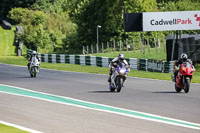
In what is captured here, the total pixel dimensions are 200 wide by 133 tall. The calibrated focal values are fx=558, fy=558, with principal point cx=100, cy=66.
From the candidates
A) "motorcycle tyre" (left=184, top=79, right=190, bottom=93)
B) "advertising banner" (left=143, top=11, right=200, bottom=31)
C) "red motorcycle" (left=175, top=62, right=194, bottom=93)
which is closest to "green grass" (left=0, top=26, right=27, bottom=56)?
"advertising banner" (left=143, top=11, right=200, bottom=31)

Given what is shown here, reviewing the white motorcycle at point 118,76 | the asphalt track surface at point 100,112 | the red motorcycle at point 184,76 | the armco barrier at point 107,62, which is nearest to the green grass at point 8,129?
the asphalt track surface at point 100,112

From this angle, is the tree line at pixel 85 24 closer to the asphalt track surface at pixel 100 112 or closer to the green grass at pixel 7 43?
the green grass at pixel 7 43

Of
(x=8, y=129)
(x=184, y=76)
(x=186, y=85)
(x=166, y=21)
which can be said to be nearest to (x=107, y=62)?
(x=166, y=21)

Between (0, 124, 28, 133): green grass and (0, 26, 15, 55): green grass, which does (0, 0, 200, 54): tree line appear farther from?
(0, 124, 28, 133): green grass

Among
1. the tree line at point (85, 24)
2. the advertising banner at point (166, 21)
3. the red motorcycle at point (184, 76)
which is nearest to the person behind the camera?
the red motorcycle at point (184, 76)

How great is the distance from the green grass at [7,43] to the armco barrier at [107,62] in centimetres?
3776

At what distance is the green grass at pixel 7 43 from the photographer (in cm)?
9672

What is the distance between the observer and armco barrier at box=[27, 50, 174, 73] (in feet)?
132

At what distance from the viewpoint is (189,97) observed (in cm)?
2020

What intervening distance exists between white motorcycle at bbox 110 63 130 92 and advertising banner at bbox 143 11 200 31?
2196cm

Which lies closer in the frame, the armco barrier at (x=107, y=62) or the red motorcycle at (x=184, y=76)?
the red motorcycle at (x=184, y=76)

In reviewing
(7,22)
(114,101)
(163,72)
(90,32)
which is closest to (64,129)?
(114,101)

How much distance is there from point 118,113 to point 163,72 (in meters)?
25.5

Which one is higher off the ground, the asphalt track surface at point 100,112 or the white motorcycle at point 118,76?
the white motorcycle at point 118,76
